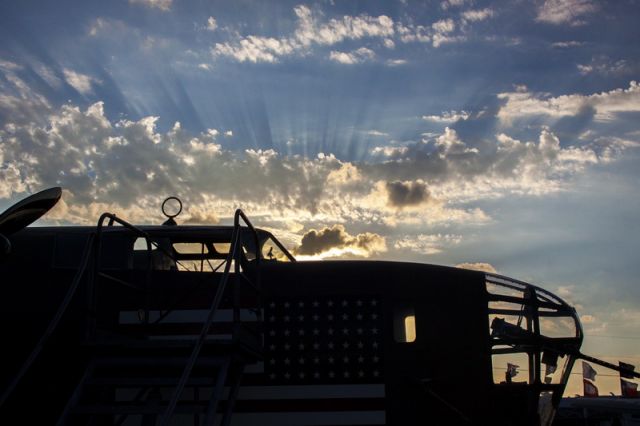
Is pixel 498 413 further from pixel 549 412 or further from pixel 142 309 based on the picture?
pixel 142 309

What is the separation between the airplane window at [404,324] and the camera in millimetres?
11000

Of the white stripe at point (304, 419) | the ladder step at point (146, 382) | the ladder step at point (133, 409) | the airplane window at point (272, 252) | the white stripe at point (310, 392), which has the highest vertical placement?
the airplane window at point (272, 252)

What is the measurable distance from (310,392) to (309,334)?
2.99ft

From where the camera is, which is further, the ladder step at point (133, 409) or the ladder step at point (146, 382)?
the ladder step at point (146, 382)

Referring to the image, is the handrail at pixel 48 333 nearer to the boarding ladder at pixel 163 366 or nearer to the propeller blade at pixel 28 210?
the boarding ladder at pixel 163 366

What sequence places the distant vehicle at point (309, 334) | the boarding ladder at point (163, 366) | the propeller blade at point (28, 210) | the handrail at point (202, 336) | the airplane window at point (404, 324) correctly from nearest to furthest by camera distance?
the handrail at point (202, 336), the boarding ladder at point (163, 366), the propeller blade at point (28, 210), the distant vehicle at point (309, 334), the airplane window at point (404, 324)

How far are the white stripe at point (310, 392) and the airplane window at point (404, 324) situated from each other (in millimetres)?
965

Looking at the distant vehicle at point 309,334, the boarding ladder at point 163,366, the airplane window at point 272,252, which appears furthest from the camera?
the airplane window at point 272,252

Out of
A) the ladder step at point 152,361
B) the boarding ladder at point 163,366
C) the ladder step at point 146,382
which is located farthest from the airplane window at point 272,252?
the ladder step at point 146,382

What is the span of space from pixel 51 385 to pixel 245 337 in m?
3.14

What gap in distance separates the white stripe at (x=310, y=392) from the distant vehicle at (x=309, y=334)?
0.05 feet

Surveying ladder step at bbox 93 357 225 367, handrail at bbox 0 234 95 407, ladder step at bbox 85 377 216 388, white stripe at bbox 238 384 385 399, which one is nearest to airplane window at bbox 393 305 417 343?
white stripe at bbox 238 384 385 399

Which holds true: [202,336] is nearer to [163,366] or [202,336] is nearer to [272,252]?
[163,366]

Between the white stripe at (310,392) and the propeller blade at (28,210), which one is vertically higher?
the propeller blade at (28,210)
